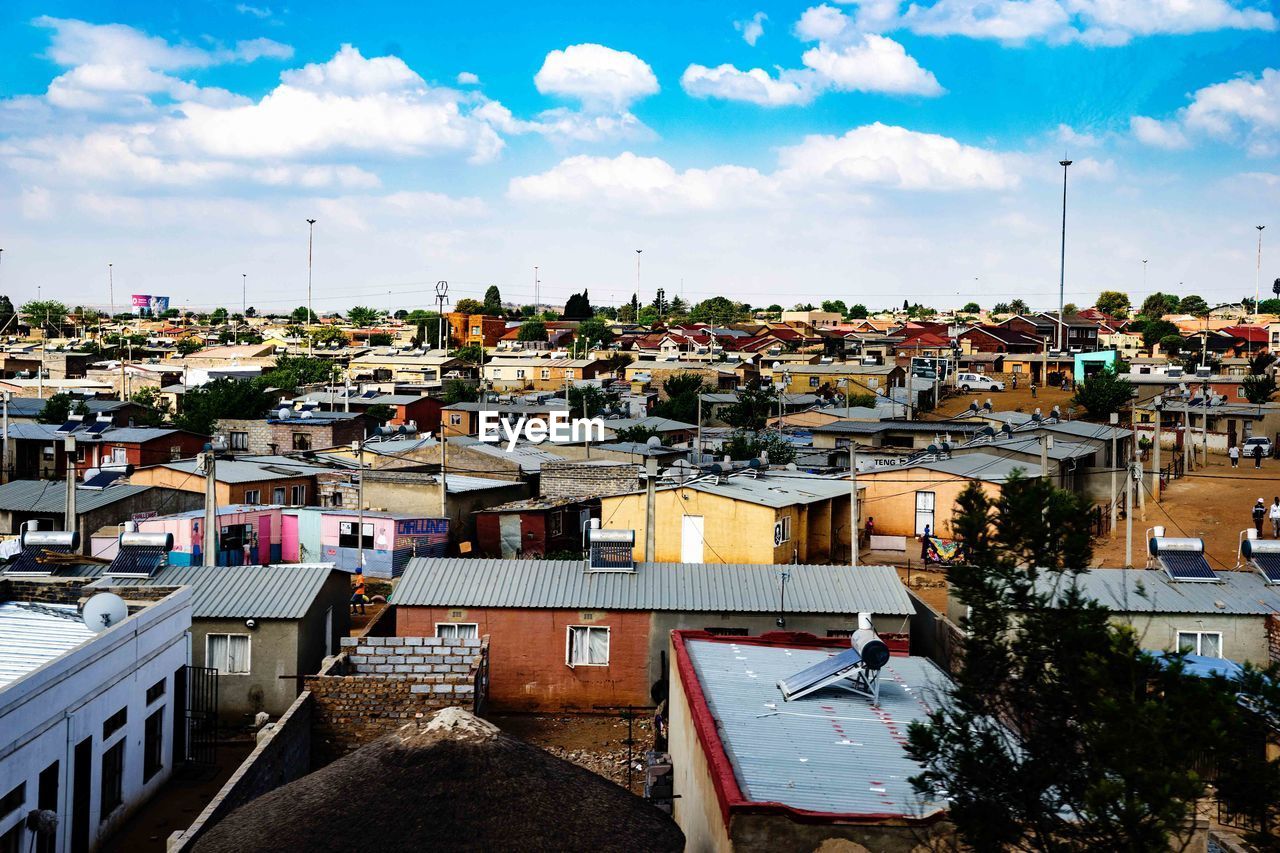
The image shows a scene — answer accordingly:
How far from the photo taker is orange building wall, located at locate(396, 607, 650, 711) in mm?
22719

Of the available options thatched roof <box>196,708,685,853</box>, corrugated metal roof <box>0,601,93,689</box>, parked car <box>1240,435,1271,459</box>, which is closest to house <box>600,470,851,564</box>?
corrugated metal roof <box>0,601,93,689</box>

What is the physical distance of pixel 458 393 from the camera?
243ft

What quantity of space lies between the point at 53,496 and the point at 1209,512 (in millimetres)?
Answer: 37476

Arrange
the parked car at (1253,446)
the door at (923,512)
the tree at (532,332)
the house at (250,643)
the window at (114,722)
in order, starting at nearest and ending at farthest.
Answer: the window at (114,722)
the house at (250,643)
the door at (923,512)
the parked car at (1253,446)
the tree at (532,332)

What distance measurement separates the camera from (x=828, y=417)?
59.2 meters

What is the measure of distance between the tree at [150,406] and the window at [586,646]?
47.4 m

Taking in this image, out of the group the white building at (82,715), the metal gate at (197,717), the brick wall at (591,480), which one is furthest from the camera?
the brick wall at (591,480)

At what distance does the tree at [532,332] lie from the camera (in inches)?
4972

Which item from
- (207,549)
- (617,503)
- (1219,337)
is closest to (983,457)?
(617,503)

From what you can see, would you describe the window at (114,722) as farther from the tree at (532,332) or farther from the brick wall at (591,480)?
the tree at (532,332)

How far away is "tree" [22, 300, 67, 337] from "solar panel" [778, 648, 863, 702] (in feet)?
483

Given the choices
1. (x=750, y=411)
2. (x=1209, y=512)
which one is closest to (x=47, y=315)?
(x=750, y=411)

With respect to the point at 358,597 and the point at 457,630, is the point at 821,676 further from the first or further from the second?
the point at 358,597

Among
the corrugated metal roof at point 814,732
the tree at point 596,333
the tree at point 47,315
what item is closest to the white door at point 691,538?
the corrugated metal roof at point 814,732
